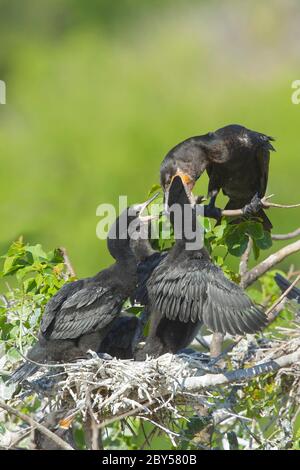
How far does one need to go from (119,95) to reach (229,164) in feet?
46.4

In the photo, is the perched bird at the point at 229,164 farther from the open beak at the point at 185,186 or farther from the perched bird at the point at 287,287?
the perched bird at the point at 287,287

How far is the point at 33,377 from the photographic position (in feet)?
19.9

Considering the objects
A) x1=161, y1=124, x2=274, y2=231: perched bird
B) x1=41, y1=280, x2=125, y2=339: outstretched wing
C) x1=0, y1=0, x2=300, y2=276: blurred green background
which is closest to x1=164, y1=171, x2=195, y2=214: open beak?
x1=161, y1=124, x2=274, y2=231: perched bird

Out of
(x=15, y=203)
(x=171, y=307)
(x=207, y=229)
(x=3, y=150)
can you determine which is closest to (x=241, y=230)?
(x=207, y=229)

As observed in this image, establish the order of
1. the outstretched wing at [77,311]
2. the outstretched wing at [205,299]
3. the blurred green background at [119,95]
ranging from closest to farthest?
the outstretched wing at [205,299] → the outstretched wing at [77,311] → the blurred green background at [119,95]

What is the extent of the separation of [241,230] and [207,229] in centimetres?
18

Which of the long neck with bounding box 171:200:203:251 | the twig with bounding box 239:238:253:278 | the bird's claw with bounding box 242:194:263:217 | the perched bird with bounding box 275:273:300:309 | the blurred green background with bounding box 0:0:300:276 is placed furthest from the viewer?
the blurred green background with bounding box 0:0:300:276

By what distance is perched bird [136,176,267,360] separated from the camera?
5.96 m

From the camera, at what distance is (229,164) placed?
22.9ft

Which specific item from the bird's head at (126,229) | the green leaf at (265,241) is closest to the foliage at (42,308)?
the green leaf at (265,241)

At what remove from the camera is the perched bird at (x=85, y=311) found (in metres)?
6.17

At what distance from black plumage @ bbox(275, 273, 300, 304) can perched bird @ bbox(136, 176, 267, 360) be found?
54 centimetres

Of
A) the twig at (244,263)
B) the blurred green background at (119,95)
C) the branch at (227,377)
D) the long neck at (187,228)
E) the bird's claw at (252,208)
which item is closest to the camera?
the branch at (227,377)

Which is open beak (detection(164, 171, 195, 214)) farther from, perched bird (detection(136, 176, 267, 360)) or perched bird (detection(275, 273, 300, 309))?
perched bird (detection(275, 273, 300, 309))
